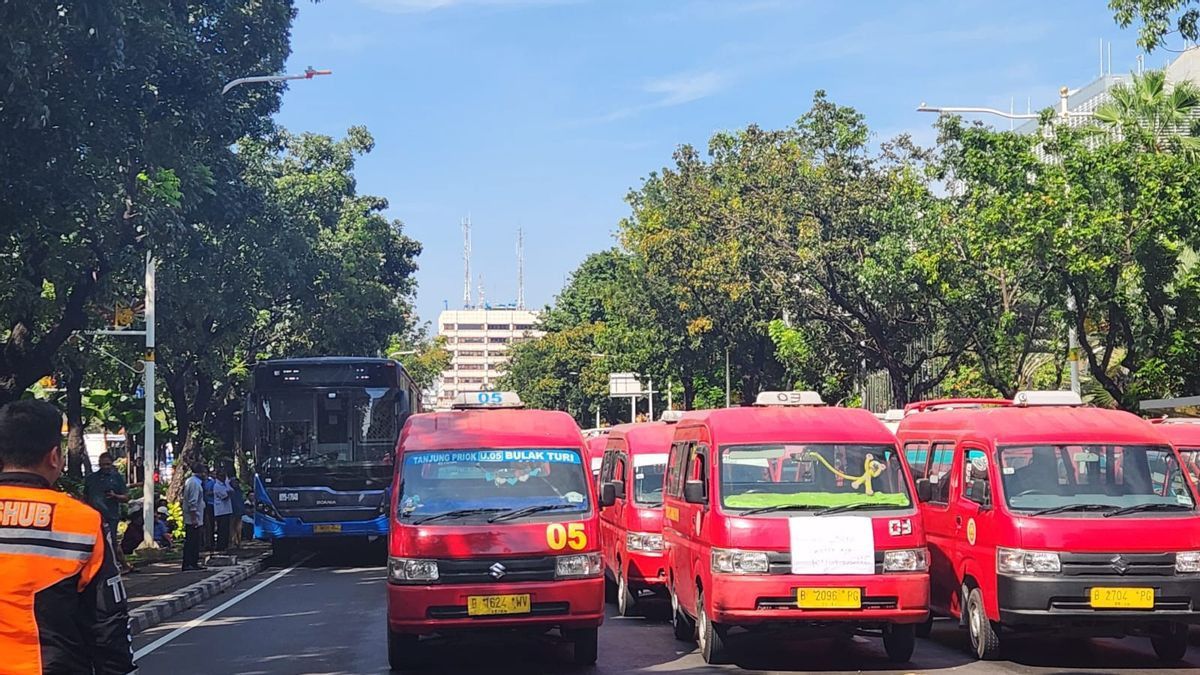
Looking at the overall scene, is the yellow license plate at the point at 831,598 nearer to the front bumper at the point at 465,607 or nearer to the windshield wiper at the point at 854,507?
the windshield wiper at the point at 854,507

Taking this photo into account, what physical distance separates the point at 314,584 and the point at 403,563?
33.5ft

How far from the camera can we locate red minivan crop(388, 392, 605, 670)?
11.4m

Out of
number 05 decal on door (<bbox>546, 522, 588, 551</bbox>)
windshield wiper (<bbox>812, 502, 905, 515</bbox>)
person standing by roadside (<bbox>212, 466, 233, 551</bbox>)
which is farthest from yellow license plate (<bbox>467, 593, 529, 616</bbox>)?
person standing by roadside (<bbox>212, 466, 233, 551</bbox>)

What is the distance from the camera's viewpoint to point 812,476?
1212 centimetres

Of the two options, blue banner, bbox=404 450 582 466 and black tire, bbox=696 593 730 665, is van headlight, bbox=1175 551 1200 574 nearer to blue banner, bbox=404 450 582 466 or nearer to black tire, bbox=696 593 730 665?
black tire, bbox=696 593 730 665

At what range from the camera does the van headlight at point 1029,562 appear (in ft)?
37.3

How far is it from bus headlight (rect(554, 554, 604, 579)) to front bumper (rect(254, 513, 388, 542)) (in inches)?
491

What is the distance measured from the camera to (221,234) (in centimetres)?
3350

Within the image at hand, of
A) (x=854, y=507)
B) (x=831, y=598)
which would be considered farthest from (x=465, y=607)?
(x=854, y=507)

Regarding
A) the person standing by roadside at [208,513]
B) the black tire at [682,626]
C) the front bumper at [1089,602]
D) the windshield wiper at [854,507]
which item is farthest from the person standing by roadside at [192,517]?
the front bumper at [1089,602]

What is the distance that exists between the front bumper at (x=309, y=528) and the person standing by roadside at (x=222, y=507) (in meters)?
1.76

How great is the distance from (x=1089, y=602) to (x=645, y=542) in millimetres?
5554

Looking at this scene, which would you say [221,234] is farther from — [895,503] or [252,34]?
[895,503]

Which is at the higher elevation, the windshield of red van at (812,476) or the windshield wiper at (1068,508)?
the windshield of red van at (812,476)
